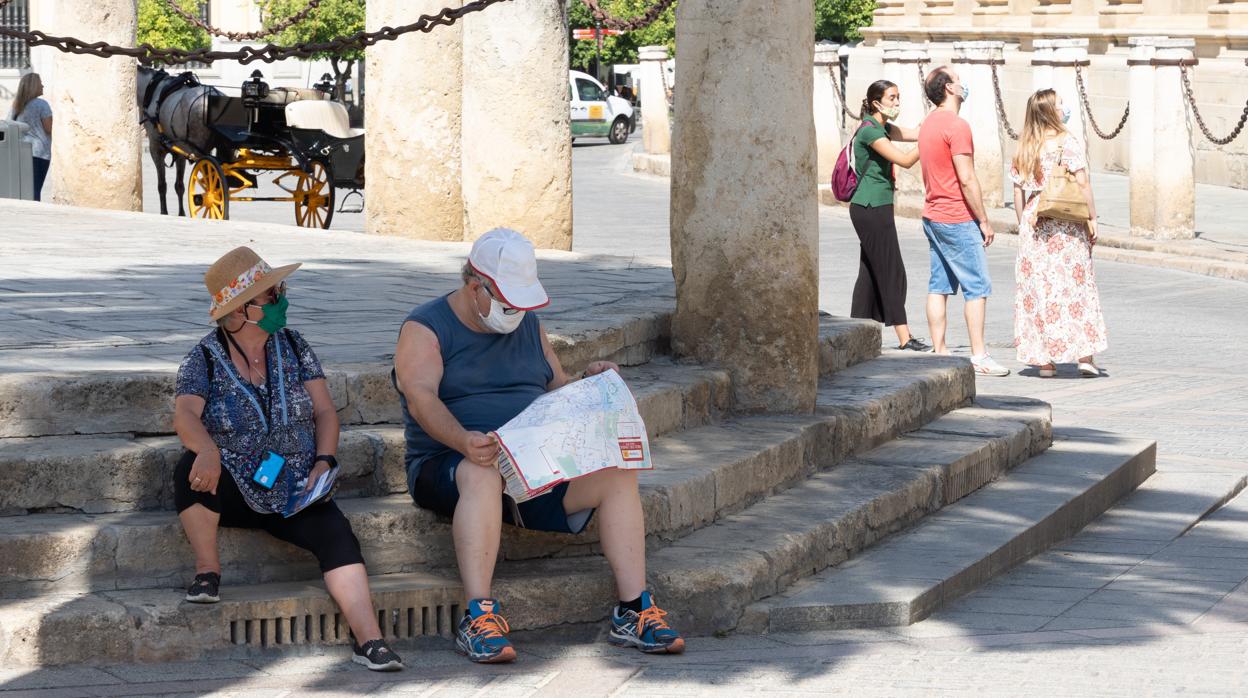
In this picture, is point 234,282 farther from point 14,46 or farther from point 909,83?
point 14,46

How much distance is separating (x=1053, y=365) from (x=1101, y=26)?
19.4m

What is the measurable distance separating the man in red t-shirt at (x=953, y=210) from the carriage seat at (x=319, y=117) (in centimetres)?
678

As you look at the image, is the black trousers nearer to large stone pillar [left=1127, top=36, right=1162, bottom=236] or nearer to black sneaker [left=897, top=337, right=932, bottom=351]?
black sneaker [left=897, top=337, right=932, bottom=351]

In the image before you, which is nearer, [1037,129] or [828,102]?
[1037,129]

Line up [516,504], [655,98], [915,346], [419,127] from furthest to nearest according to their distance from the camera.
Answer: [655,98] < [419,127] < [915,346] < [516,504]

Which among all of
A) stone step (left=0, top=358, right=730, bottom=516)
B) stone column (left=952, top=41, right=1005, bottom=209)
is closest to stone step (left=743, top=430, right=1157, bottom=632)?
stone step (left=0, top=358, right=730, bottom=516)

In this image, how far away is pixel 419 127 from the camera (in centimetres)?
1186

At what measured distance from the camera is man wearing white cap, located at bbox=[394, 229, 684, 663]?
5363 millimetres

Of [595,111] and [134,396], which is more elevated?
[595,111]

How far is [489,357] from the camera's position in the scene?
18.9 feet

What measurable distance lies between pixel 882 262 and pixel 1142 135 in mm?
7893

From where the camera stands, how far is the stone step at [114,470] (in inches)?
213

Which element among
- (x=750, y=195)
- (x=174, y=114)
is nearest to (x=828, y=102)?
(x=174, y=114)

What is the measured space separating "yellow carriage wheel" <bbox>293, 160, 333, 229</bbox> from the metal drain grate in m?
11.0
